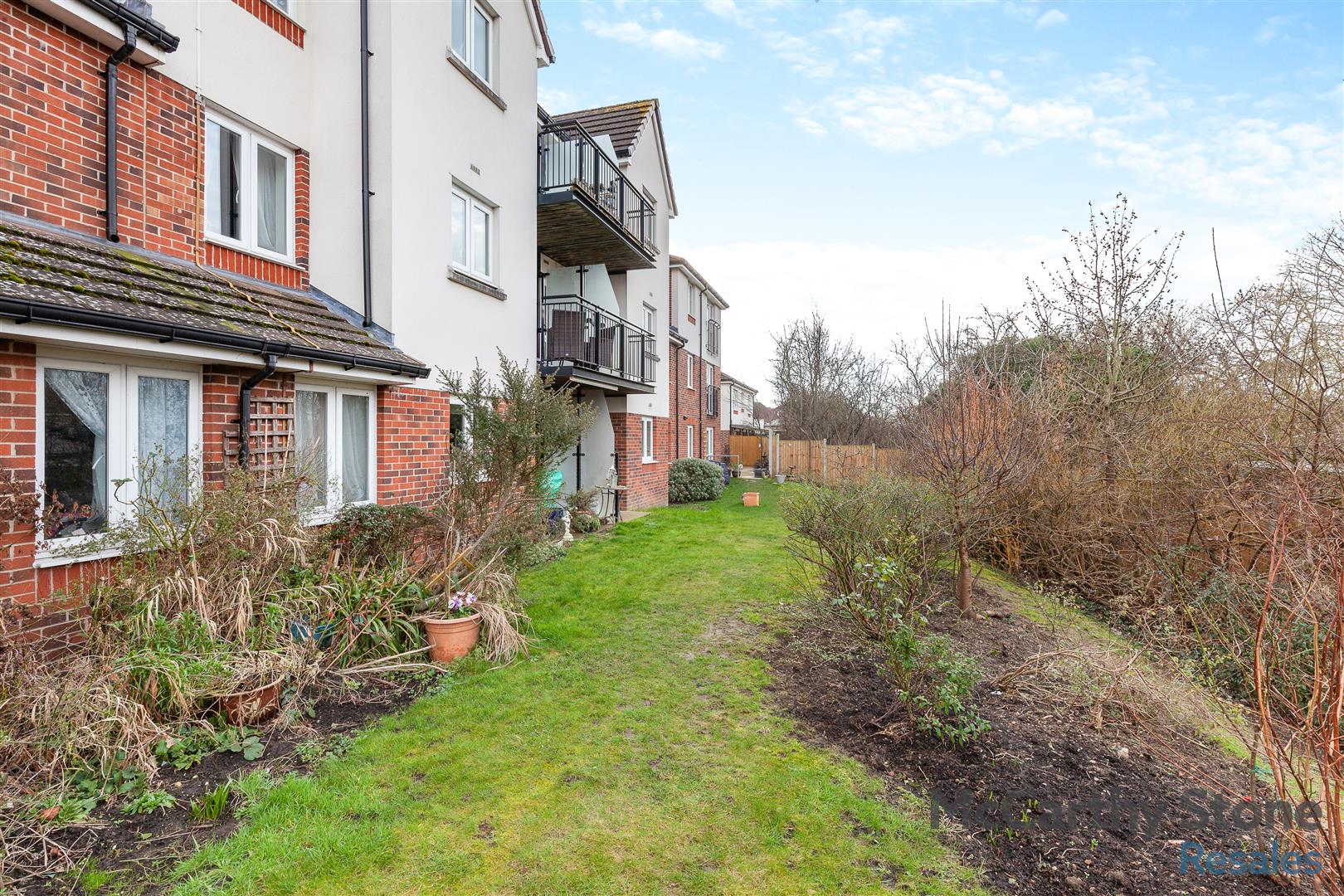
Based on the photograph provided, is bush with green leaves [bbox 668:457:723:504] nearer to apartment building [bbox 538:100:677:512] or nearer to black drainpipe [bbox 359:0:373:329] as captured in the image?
apartment building [bbox 538:100:677:512]

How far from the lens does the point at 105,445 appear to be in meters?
4.99

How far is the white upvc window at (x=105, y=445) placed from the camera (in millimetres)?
4621

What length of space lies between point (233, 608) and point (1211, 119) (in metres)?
13.4

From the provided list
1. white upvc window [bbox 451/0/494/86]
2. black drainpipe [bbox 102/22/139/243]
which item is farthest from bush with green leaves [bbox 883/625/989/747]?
white upvc window [bbox 451/0/494/86]

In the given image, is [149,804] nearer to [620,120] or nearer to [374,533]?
[374,533]

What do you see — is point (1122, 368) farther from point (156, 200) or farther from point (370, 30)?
point (156, 200)

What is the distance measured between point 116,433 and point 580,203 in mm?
8181

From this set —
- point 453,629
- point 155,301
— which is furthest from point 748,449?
point 155,301

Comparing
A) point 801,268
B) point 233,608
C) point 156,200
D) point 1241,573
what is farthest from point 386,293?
point 801,268

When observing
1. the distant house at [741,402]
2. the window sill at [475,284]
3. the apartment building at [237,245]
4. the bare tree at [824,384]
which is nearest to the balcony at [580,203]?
the apartment building at [237,245]

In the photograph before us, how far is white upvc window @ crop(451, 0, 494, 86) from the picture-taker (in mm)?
9320

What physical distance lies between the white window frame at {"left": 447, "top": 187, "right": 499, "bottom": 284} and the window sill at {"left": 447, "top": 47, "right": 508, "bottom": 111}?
1605 mm

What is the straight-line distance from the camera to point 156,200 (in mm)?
6098

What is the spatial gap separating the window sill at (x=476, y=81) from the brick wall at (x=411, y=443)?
15.6 ft
